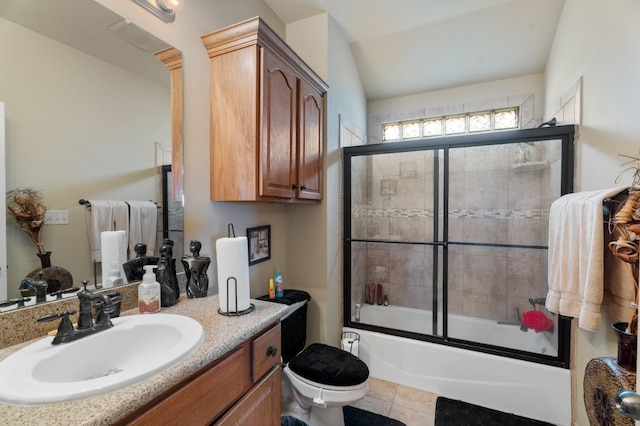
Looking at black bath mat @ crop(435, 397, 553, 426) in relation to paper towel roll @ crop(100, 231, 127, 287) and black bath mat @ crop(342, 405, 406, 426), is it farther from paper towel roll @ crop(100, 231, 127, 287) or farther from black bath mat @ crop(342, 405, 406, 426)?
paper towel roll @ crop(100, 231, 127, 287)

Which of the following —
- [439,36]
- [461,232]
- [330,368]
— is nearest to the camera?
[330,368]

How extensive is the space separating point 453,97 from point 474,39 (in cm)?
62

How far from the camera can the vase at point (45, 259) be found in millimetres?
922

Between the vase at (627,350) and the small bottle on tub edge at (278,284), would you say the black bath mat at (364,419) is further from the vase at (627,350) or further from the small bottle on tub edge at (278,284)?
the vase at (627,350)

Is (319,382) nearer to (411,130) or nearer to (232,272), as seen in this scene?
(232,272)

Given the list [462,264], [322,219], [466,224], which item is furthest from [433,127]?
[322,219]

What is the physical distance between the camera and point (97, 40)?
1.04m

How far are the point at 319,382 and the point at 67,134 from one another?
159 centimetres

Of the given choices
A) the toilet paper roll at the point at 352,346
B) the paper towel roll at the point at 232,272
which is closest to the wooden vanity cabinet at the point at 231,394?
the paper towel roll at the point at 232,272

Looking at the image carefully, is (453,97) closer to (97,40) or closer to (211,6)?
(211,6)

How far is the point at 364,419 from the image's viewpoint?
5.97 feet

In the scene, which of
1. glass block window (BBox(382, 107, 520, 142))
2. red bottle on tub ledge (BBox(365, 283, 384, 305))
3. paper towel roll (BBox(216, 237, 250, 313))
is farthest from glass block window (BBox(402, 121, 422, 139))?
paper towel roll (BBox(216, 237, 250, 313))

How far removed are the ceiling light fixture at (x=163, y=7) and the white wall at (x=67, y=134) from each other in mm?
278

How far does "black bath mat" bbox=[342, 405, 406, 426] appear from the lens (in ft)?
5.84
